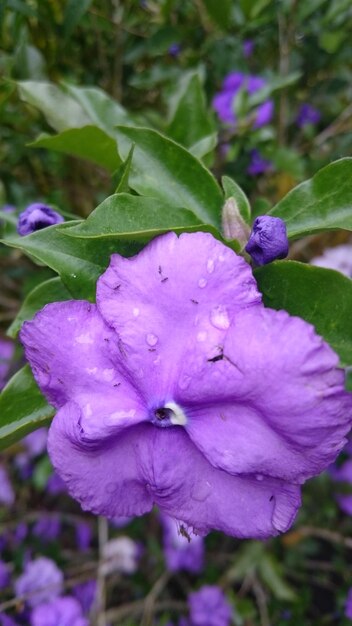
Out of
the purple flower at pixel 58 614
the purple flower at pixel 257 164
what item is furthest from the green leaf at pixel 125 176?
the purple flower at pixel 58 614

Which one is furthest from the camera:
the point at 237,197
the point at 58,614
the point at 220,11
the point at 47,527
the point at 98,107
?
the point at 47,527

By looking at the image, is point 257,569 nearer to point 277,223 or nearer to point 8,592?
point 8,592

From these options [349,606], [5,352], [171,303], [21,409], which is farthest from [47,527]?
[171,303]

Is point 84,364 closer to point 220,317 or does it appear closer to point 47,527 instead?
point 220,317

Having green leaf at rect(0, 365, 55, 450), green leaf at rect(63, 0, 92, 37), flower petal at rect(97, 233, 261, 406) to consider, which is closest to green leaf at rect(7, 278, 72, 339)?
green leaf at rect(0, 365, 55, 450)

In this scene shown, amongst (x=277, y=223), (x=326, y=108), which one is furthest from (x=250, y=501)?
(x=326, y=108)
